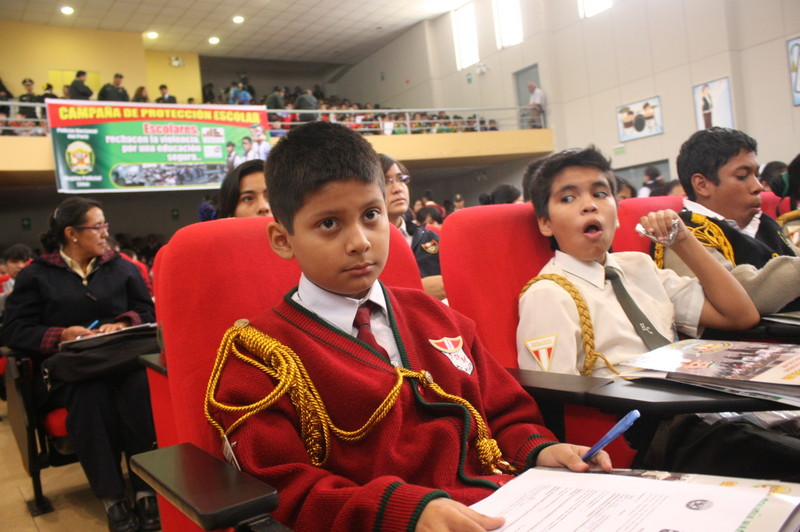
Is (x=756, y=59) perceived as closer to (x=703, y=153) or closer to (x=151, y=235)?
(x=703, y=153)

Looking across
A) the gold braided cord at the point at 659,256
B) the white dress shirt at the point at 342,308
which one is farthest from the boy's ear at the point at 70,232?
the gold braided cord at the point at 659,256

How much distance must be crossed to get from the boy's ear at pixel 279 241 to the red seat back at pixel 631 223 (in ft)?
3.78

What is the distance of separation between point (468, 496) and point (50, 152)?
9.32m

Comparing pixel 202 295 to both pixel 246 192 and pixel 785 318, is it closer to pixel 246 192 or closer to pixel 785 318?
pixel 246 192

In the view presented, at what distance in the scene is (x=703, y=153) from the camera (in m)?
2.05

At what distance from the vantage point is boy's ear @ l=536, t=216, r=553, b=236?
159 centimetres

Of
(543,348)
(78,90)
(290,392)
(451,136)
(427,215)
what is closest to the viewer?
(290,392)

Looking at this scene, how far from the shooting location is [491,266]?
60.7 inches

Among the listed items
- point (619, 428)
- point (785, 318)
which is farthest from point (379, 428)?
point (785, 318)

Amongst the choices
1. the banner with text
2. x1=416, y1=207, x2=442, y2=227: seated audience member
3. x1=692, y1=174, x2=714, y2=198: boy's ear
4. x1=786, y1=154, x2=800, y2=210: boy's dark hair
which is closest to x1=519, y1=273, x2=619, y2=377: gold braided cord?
x1=692, y1=174, x2=714, y2=198: boy's ear

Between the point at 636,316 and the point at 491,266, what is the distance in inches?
14.6

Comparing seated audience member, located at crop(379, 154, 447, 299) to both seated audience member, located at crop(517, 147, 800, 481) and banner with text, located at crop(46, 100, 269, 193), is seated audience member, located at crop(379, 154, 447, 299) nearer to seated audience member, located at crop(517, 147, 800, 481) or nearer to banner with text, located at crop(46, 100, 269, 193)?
seated audience member, located at crop(517, 147, 800, 481)

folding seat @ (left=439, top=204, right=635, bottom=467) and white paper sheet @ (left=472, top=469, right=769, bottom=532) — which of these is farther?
folding seat @ (left=439, top=204, right=635, bottom=467)

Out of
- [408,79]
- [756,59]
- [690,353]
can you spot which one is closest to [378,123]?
[408,79]
